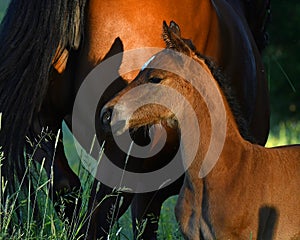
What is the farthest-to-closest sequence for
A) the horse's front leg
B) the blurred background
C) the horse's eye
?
the blurred background → the horse's front leg → the horse's eye

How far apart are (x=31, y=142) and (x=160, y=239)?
1.95 m

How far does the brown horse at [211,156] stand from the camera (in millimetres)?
4672

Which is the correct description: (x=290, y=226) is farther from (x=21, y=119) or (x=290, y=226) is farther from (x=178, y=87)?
(x=21, y=119)

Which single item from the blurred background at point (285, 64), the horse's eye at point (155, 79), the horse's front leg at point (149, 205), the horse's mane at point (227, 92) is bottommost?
the blurred background at point (285, 64)

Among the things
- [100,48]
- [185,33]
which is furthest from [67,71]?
[185,33]

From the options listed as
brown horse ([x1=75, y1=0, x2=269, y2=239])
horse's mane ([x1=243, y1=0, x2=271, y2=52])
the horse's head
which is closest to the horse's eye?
the horse's head

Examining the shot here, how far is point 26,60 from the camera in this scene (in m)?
5.22

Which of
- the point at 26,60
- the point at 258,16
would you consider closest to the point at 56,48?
the point at 26,60

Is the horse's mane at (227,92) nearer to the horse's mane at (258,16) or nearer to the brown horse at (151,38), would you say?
the brown horse at (151,38)

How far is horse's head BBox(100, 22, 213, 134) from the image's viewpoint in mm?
4703

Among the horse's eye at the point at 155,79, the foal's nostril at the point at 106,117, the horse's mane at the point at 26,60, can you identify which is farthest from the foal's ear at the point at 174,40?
the horse's mane at the point at 26,60

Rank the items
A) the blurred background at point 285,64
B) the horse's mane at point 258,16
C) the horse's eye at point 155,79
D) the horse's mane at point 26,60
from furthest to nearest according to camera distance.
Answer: the blurred background at point 285,64 → the horse's mane at point 258,16 → the horse's mane at point 26,60 → the horse's eye at point 155,79

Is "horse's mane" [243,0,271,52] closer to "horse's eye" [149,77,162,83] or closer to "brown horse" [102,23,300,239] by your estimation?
"brown horse" [102,23,300,239]

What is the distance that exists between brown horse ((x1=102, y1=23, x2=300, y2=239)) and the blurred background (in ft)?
14.0
